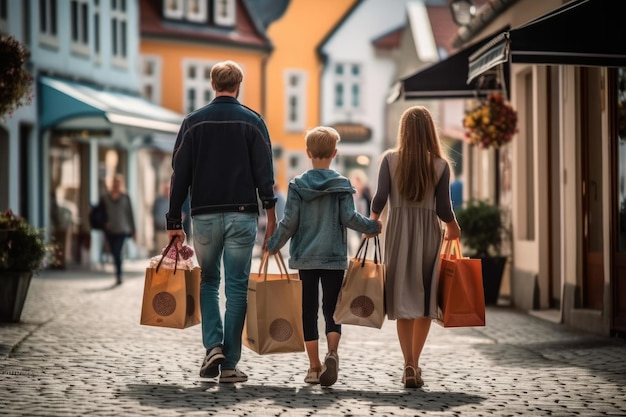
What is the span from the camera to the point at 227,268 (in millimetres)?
8406

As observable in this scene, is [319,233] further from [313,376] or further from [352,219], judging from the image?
[313,376]

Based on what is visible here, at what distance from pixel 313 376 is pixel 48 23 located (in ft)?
60.7

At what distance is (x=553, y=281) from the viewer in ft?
48.5

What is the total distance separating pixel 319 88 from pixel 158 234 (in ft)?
62.3

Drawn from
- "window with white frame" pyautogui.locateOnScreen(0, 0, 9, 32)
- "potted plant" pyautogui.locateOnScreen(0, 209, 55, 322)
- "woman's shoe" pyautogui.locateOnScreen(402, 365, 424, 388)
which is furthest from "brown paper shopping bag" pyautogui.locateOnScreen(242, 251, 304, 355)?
"window with white frame" pyautogui.locateOnScreen(0, 0, 9, 32)

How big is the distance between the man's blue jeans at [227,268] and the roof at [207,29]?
33.3m

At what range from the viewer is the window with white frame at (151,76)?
137 feet

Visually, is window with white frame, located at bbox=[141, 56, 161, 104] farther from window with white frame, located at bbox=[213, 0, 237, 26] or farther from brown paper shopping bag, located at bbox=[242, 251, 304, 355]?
brown paper shopping bag, located at bbox=[242, 251, 304, 355]

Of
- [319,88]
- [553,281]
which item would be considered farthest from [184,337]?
[319,88]

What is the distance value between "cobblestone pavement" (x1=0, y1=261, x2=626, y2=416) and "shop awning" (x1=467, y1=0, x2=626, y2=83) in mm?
2283

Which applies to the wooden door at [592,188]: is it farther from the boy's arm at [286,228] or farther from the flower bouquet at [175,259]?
the flower bouquet at [175,259]

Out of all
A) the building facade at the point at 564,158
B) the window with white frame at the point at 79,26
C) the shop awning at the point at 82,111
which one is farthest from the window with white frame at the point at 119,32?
the building facade at the point at 564,158

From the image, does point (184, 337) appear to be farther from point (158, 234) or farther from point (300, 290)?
point (158, 234)

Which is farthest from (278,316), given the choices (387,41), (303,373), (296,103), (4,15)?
(387,41)
